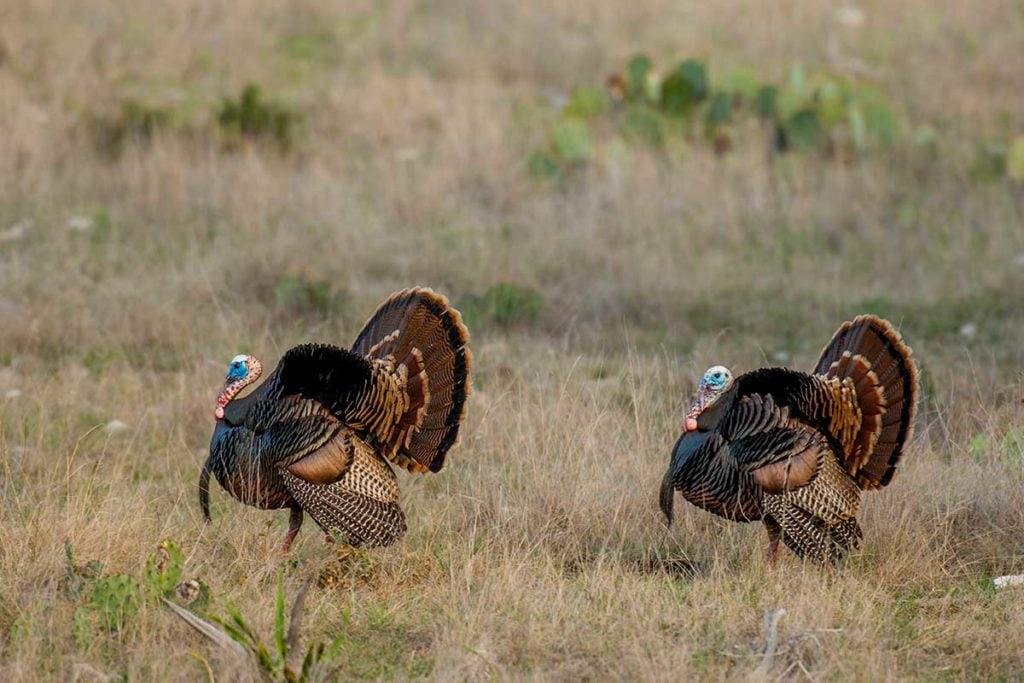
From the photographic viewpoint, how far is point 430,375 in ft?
18.4

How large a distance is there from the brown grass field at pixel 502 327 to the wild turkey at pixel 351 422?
22 centimetres

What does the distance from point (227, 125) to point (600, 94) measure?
10.3 feet

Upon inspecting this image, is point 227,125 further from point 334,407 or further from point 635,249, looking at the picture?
point 334,407

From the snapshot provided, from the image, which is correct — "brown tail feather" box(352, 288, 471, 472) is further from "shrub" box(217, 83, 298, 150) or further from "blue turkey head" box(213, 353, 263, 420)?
"shrub" box(217, 83, 298, 150)

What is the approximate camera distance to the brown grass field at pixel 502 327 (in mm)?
5000

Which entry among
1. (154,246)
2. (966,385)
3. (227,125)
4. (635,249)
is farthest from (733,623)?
(227,125)

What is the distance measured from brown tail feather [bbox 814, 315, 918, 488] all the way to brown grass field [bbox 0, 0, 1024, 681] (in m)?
0.34

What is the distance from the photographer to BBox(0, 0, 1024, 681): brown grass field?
500 cm

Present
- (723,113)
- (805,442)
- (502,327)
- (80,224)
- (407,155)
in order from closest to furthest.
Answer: (805,442) < (502,327) < (80,224) < (407,155) < (723,113)

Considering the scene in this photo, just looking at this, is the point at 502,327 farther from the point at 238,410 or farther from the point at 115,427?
the point at 238,410

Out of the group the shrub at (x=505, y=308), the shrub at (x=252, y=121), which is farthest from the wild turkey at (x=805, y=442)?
the shrub at (x=252, y=121)

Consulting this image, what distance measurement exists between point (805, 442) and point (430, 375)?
1.42 m

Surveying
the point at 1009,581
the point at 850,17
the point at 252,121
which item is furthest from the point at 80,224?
the point at 850,17

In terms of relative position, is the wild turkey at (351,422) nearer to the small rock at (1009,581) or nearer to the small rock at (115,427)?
the small rock at (115,427)
